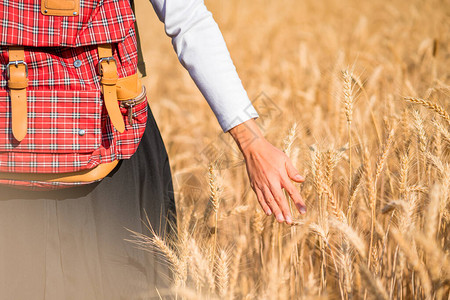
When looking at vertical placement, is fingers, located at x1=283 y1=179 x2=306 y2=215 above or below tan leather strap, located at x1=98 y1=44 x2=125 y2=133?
below

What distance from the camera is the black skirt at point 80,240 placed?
100cm

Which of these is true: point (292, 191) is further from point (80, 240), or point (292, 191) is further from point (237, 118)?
point (80, 240)

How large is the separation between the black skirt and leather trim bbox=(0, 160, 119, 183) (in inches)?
3.0

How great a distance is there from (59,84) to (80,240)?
1.17 ft

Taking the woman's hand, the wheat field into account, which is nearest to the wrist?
the woman's hand

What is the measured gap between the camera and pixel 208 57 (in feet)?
3.02

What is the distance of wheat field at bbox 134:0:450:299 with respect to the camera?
3.27 feet

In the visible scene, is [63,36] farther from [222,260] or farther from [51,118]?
[222,260]

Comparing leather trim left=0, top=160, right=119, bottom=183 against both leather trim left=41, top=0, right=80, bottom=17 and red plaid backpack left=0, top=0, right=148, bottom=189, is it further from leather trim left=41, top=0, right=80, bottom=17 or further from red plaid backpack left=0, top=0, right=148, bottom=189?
leather trim left=41, top=0, right=80, bottom=17

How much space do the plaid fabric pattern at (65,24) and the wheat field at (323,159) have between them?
0.37m

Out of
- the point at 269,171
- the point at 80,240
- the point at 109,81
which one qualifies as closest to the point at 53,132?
the point at 109,81

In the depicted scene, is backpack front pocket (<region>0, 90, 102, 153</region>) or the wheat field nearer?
backpack front pocket (<region>0, 90, 102, 153</region>)

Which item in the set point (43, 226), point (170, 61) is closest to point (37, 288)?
point (43, 226)

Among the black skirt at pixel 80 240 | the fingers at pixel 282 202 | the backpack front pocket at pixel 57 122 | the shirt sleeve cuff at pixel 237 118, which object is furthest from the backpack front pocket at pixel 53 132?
the fingers at pixel 282 202
